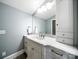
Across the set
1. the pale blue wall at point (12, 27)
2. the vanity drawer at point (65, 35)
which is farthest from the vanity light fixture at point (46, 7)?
the vanity drawer at point (65, 35)

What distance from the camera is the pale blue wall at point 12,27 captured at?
252 cm

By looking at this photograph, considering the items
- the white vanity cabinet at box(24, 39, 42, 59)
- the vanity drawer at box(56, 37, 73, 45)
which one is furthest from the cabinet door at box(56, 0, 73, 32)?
the white vanity cabinet at box(24, 39, 42, 59)

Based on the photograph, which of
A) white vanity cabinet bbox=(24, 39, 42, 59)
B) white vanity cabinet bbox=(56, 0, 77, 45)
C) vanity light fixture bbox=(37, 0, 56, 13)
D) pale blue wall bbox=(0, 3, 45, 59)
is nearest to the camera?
white vanity cabinet bbox=(56, 0, 77, 45)

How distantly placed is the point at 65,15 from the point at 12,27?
6.89 feet

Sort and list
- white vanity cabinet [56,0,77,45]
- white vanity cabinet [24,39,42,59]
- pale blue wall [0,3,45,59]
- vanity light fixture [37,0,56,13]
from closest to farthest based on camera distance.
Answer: white vanity cabinet [56,0,77,45]
white vanity cabinet [24,39,42,59]
vanity light fixture [37,0,56,13]
pale blue wall [0,3,45,59]

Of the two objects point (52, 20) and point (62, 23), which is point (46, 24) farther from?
point (62, 23)

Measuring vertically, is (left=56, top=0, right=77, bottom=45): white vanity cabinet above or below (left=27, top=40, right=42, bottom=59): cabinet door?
above

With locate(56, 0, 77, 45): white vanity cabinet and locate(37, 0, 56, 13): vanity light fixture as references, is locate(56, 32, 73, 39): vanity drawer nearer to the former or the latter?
locate(56, 0, 77, 45): white vanity cabinet

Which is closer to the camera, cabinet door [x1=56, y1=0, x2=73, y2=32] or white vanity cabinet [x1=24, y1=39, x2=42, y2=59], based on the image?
cabinet door [x1=56, y1=0, x2=73, y2=32]

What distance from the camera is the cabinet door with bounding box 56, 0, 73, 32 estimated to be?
141 centimetres

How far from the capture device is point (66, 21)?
1498 mm

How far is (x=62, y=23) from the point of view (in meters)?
1.60

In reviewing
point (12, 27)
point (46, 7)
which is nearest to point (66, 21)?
point (46, 7)

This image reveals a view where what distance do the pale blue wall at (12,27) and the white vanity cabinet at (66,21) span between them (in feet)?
3.54
